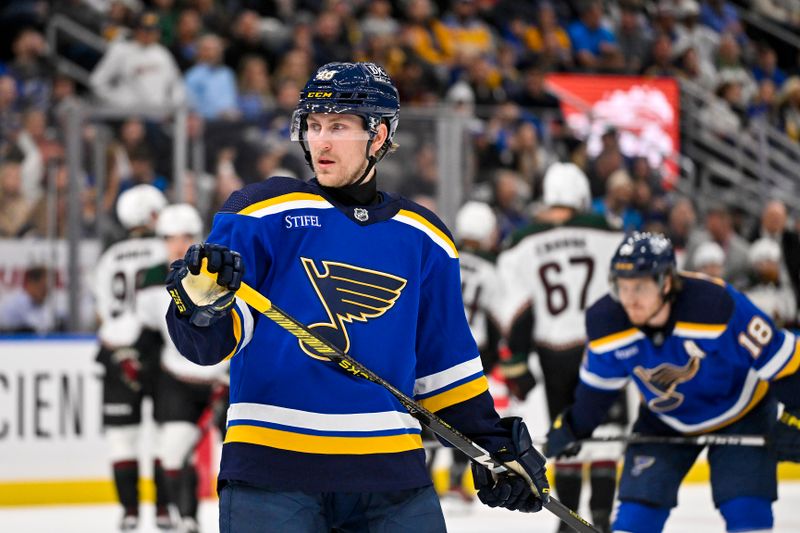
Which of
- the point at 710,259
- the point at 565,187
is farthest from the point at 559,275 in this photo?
the point at 710,259

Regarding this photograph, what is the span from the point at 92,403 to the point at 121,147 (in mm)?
1305

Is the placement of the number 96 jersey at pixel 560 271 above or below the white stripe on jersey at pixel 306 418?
below

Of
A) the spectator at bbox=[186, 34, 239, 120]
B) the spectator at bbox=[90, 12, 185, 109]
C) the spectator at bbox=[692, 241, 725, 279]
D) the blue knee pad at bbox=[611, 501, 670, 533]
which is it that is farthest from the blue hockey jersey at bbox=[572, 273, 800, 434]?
the spectator at bbox=[90, 12, 185, 109]

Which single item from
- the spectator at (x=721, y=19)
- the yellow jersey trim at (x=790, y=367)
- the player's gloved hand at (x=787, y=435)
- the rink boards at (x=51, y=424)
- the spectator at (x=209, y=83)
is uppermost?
the spectator at (x=721, y=19)

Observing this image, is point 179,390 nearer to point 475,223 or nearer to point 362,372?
point 475,223

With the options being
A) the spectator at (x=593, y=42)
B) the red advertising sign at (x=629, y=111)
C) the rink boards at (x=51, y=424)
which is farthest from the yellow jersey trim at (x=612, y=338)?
the spectator at (x=593, y=42)

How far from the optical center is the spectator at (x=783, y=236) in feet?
26.9

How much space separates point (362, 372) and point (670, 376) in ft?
5.96

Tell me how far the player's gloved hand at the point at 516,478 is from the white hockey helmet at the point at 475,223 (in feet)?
14.2

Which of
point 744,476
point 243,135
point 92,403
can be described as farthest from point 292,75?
point 744,476

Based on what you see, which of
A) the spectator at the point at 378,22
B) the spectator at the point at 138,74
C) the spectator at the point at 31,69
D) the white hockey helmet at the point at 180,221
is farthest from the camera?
the spectator at the point at 378,22

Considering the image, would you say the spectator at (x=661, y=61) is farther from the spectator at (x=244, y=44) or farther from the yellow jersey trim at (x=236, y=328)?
the yellow jersey trim at (x=236, y=328)

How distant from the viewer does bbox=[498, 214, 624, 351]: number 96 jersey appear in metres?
5.98

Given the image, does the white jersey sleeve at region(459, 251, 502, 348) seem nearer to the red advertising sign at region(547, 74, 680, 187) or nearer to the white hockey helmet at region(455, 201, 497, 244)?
the white hockey helmet at region(455, 201, 497, 244)
